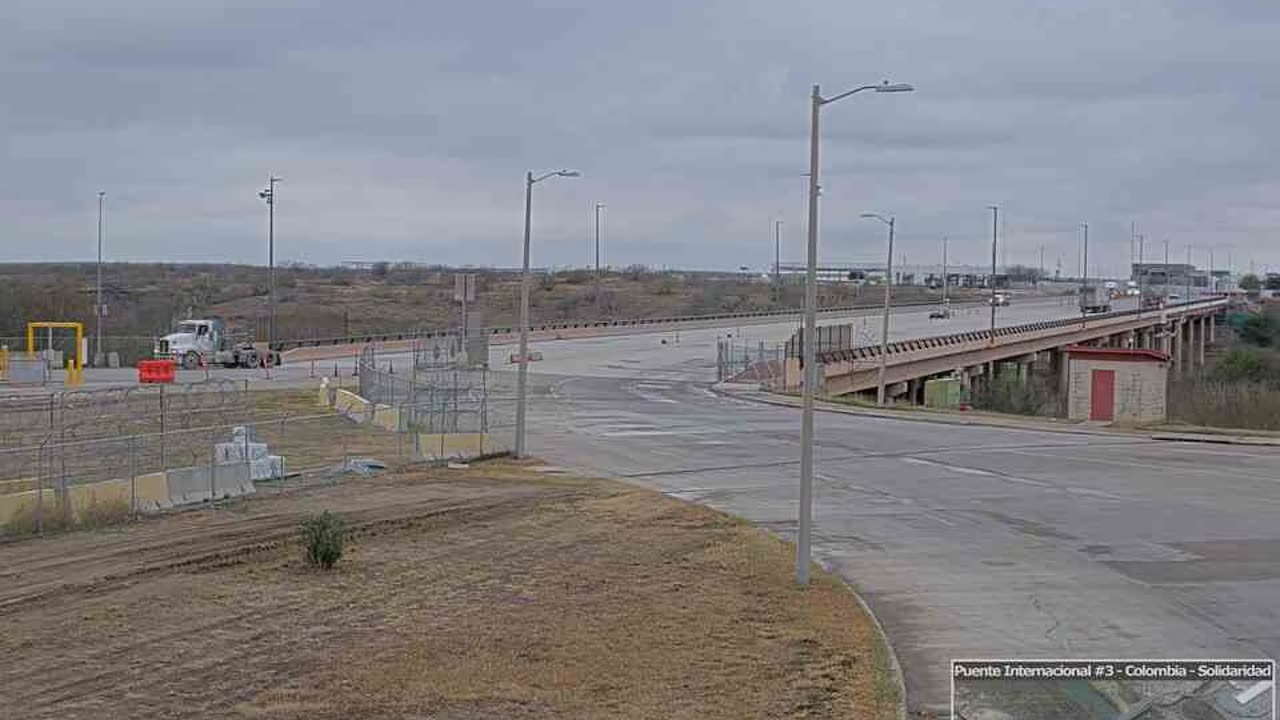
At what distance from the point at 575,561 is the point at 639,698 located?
817 cm

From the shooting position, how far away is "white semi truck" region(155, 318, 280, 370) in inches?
3287

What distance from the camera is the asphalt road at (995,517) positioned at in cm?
1806

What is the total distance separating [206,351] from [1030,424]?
160 feet

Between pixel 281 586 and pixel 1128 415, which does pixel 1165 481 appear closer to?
pixel 281 586

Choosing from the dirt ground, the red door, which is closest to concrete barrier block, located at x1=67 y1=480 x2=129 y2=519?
the dirt ground

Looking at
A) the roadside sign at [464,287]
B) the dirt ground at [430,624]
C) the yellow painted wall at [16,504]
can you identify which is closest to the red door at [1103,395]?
the roadside sign at [464,287]

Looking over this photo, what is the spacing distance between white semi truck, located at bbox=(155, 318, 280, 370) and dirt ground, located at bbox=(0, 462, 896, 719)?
195 feet

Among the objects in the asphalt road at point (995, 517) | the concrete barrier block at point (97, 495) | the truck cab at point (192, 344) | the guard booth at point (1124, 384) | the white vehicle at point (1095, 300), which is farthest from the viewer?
the white vehicle at point (1095, 300)

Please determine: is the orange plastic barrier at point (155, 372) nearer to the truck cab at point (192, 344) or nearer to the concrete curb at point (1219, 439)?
the truck cab at point (192, 344)

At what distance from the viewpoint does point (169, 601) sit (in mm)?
18234

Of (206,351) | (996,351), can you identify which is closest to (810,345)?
(206,351)

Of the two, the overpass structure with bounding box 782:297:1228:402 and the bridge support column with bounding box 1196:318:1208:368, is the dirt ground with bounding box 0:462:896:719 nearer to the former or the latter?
the overpass structure with bounding box 782:297:1228:402

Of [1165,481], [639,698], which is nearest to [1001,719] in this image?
[639,698]

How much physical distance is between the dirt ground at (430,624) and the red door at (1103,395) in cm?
4281
